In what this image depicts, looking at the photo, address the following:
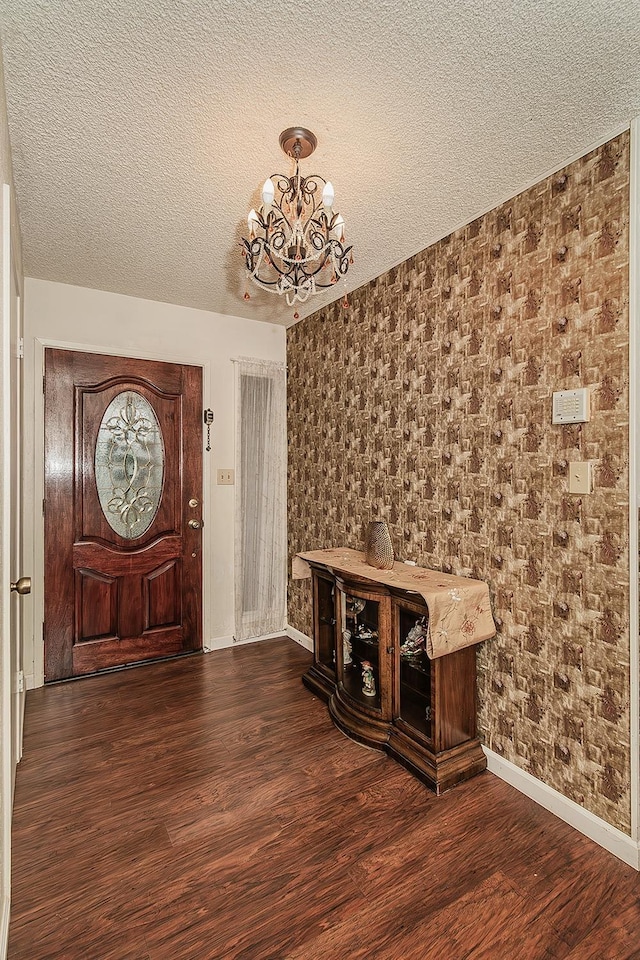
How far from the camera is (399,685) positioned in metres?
2.31

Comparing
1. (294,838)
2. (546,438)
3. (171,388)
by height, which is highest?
(171,388)

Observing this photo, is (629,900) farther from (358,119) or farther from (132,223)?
(132,223)

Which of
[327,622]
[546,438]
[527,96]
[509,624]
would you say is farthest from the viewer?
[327,622]

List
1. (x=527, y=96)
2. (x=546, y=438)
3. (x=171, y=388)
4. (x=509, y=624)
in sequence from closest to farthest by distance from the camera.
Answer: (x=527, y=96), (x=546, y=438), (x=509, y=624), (x=171, y=388)

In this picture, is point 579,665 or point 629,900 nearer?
point 629,900

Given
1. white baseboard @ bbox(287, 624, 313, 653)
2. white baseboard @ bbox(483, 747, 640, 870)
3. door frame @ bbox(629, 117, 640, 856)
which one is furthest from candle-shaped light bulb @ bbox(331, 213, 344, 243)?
white baseboard @ bbox(287, 624, 313, 653)

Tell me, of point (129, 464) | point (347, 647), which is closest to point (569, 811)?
point (347, 647)

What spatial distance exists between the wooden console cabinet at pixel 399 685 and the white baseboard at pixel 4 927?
4.86 feet

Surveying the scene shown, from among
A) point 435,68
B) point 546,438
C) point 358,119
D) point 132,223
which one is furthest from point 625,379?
point 132,223

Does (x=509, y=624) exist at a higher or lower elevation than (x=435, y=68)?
lower

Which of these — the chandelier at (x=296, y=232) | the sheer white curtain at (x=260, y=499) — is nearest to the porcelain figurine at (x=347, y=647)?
the sheer white curtain at (x=260, y=499)

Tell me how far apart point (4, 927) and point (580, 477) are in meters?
2.34

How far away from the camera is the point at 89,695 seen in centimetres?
289

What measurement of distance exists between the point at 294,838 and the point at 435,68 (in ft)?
8.74
